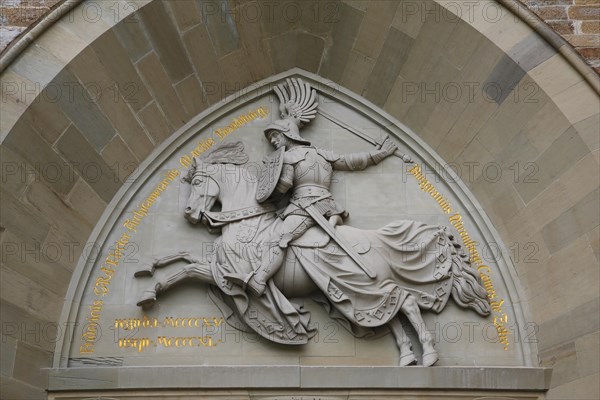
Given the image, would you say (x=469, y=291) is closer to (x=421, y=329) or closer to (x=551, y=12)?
(x=421, y=329)

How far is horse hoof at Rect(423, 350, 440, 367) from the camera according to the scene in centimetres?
900

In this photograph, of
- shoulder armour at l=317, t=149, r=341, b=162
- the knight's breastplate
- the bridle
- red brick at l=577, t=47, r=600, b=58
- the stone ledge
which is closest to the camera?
the stone ledge

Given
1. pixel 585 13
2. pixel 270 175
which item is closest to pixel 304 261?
pixel 270 175

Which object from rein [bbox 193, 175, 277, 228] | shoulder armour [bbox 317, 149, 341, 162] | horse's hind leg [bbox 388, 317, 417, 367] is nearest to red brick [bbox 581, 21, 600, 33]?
shoulder armour [bbox 317, 149, 341, 162]

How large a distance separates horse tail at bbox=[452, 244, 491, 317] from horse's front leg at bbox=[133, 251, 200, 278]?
2.46 metres

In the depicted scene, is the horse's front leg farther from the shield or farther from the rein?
the shield

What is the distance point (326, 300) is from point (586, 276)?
2354mm

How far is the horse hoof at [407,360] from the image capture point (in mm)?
9023

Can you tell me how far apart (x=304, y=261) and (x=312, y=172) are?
0.94 meters

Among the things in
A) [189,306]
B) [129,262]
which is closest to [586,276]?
[189,306]

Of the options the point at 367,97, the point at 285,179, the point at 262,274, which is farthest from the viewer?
the point at 367,97

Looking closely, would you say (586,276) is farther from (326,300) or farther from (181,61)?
→ (181,61)

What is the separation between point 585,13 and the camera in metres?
9.31

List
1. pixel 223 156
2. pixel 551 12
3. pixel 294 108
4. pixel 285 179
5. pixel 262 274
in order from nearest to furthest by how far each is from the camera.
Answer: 1. pixel 262 274
2. pixel 551 12
3. pixel 285 179
4. pixel 223 156
5. pixel 294 108
